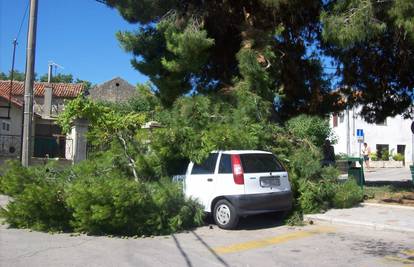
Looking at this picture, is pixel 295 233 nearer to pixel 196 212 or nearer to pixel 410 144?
pixel 196 212

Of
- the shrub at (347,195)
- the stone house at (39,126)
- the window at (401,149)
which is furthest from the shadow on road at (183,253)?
the window at (401,149)

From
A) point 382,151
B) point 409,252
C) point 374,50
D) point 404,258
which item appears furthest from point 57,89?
point 404,258

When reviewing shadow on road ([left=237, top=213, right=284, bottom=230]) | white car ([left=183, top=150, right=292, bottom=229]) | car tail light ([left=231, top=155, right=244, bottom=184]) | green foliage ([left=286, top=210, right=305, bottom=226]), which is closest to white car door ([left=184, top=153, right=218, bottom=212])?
white car ([left=183, top=150, right=292, bottom=229])

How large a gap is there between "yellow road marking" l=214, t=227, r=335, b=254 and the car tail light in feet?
4.46

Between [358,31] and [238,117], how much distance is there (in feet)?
12.2

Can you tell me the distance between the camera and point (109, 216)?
922 centimetres

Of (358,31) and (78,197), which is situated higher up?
(358,31)

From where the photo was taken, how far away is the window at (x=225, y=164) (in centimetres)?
1046

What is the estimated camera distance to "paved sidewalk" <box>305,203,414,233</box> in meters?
10.5

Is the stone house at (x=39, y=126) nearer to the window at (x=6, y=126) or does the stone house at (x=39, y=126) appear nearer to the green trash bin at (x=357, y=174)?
the window at (x=6, y=126)

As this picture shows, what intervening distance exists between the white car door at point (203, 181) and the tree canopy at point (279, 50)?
169 inches

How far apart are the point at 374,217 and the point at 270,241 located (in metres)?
3.40

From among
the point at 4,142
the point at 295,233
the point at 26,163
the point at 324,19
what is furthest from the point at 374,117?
the point at 4,142

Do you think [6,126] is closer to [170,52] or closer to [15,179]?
[170,52]
